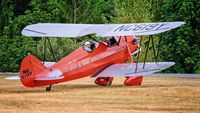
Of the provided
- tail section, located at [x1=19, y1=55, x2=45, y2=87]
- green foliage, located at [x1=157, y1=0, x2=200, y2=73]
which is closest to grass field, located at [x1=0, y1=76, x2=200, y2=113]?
tail section, located at [x1=19, y1=55, x2=45, y2=87]

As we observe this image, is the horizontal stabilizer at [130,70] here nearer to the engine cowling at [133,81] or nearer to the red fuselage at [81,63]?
the red fuselage at [81,63]

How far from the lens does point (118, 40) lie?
33.7 metres

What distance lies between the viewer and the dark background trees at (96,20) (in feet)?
153

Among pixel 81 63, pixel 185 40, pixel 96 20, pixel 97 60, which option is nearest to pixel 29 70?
pixel 81 63

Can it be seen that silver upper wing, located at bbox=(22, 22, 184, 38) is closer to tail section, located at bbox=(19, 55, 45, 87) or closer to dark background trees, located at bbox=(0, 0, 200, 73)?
tail section, located at bbox=(19, 55, 45, 87)

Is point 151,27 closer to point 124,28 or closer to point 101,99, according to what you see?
point 124,28

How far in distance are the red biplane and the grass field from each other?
0.66 meters

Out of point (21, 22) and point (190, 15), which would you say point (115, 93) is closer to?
point (190, 15)

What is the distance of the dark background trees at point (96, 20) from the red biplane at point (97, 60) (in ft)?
38.9

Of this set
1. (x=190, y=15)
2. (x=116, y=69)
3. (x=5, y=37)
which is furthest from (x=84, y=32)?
(x=5, y=37)

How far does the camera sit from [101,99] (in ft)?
84.2

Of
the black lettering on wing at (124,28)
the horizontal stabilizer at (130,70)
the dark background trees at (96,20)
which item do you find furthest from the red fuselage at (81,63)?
the dark background trees at (96,20)

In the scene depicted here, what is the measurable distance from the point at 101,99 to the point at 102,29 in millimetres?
6483

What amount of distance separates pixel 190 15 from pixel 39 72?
19.7 meters
